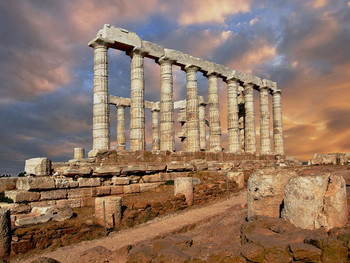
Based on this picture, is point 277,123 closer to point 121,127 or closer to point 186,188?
point 121,127

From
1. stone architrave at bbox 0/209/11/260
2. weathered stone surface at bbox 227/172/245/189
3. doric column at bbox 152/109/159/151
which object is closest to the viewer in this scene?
stone architrave at bbox 0/209/11/260

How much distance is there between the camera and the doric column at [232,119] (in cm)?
2777

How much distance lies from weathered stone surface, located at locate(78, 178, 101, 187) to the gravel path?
172 inches

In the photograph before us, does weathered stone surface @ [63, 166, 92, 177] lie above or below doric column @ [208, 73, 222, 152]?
below

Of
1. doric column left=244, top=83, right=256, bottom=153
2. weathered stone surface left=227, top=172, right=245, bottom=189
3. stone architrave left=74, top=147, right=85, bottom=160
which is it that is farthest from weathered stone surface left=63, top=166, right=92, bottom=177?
doric column left=244, top=83, right=256, bottom=153

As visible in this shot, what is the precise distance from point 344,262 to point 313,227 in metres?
1.19

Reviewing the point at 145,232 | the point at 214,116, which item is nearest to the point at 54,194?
the point at 145,232

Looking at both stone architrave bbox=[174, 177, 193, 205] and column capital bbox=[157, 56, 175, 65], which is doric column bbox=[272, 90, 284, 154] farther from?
stone architrave bbox=[174, 177, 193, 205]

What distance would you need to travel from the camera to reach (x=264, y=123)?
31625 mm

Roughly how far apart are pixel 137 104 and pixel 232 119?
11.1 metres

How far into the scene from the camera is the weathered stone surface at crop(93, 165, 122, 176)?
48.0ft

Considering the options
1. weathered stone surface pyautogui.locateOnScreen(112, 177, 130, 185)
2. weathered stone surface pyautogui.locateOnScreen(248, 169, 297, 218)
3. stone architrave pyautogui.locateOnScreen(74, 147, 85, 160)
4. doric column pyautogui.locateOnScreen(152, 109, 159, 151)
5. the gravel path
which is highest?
doric column pyautogui.locateOnScreen(152, 109, 159, 151)

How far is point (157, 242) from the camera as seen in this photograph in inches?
241

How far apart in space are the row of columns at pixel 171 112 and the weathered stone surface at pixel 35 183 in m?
6.22
